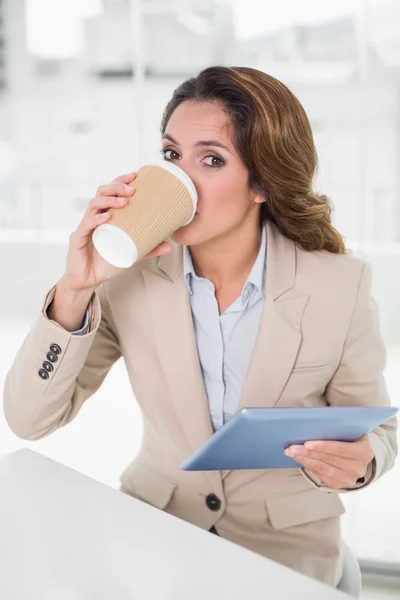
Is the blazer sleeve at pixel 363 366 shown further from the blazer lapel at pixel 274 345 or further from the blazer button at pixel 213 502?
the blazer button at pixel 213 502

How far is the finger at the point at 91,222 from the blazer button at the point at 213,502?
1.85 feet

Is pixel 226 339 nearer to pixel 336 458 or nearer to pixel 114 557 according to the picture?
pixel 336 458

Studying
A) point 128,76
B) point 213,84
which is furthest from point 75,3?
point 213,84

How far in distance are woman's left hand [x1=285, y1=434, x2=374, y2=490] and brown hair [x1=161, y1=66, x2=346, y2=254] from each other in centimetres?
49

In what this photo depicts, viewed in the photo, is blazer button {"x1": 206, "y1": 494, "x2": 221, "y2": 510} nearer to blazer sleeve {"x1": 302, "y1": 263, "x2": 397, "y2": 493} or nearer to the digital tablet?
the digital tablet

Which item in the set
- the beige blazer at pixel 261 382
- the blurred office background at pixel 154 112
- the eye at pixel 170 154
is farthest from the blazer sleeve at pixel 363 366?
the blurred office background at pixel 154 112

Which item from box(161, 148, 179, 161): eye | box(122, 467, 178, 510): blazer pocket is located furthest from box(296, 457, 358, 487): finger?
box(161, 148, 179, 161): eye

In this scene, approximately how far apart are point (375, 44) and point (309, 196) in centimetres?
184

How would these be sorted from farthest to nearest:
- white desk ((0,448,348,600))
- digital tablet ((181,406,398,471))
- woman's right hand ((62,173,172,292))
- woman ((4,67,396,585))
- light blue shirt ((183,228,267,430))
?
light blue shirt ((183,228,267,430)) < woman ((4,67,396,585)) < woman's right hand ((62,173,172,292)) < digital tablet ((181,406,398,471)) < white desk ((0,448,348,600))

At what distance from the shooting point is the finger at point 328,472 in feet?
3.42

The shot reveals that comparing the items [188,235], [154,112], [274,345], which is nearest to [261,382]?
[274,345]

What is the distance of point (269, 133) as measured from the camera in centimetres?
122

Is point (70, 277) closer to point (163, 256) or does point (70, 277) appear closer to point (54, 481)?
point (163, 256)

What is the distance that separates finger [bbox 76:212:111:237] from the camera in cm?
101
